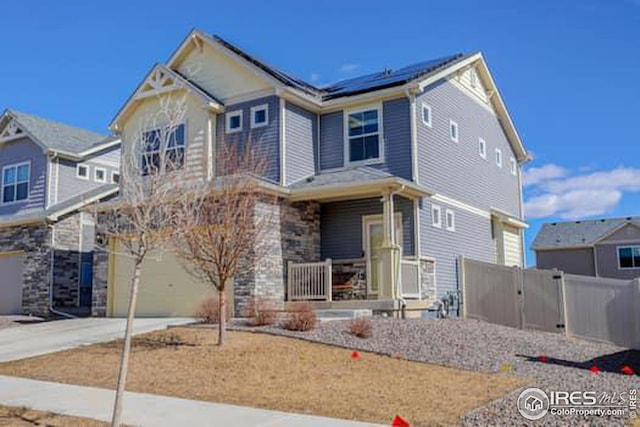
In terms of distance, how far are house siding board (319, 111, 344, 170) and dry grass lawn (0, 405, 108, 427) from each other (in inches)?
493

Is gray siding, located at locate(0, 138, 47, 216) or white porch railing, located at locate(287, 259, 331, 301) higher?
gray siding, located at locate(0, 138, 47, 216)

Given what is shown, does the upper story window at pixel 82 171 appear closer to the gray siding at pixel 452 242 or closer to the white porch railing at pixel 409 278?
the gray siding at pixel 452 242

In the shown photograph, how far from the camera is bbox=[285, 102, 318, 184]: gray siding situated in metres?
18.0

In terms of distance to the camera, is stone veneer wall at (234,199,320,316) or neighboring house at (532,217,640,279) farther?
neighboring house at (532,217,640,279)

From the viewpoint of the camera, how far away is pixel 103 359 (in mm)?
11320

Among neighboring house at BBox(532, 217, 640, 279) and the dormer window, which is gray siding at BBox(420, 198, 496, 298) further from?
neighboring house at BBox(532, 217, 640, 279)

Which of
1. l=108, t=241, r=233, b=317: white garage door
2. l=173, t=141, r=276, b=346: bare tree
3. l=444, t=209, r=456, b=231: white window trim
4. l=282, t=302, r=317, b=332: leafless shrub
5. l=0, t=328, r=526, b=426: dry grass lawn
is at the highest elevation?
l=444, t=209, r=456, b=231: white window trim

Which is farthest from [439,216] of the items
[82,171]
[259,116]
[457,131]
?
[82,171]

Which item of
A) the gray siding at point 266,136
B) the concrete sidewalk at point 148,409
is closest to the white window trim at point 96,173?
the gray siding at point 266,136

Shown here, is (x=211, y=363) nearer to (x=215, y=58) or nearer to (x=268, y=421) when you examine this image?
(x=268, y=421)

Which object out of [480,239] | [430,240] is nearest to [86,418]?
[430,240]

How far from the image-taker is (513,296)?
16.4m

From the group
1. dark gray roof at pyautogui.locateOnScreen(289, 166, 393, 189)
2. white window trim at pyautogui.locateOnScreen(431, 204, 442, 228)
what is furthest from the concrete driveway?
white window trim at pyautogui.locateOnScreen(431, 204, 442, 228)

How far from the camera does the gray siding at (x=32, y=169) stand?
23656mm
